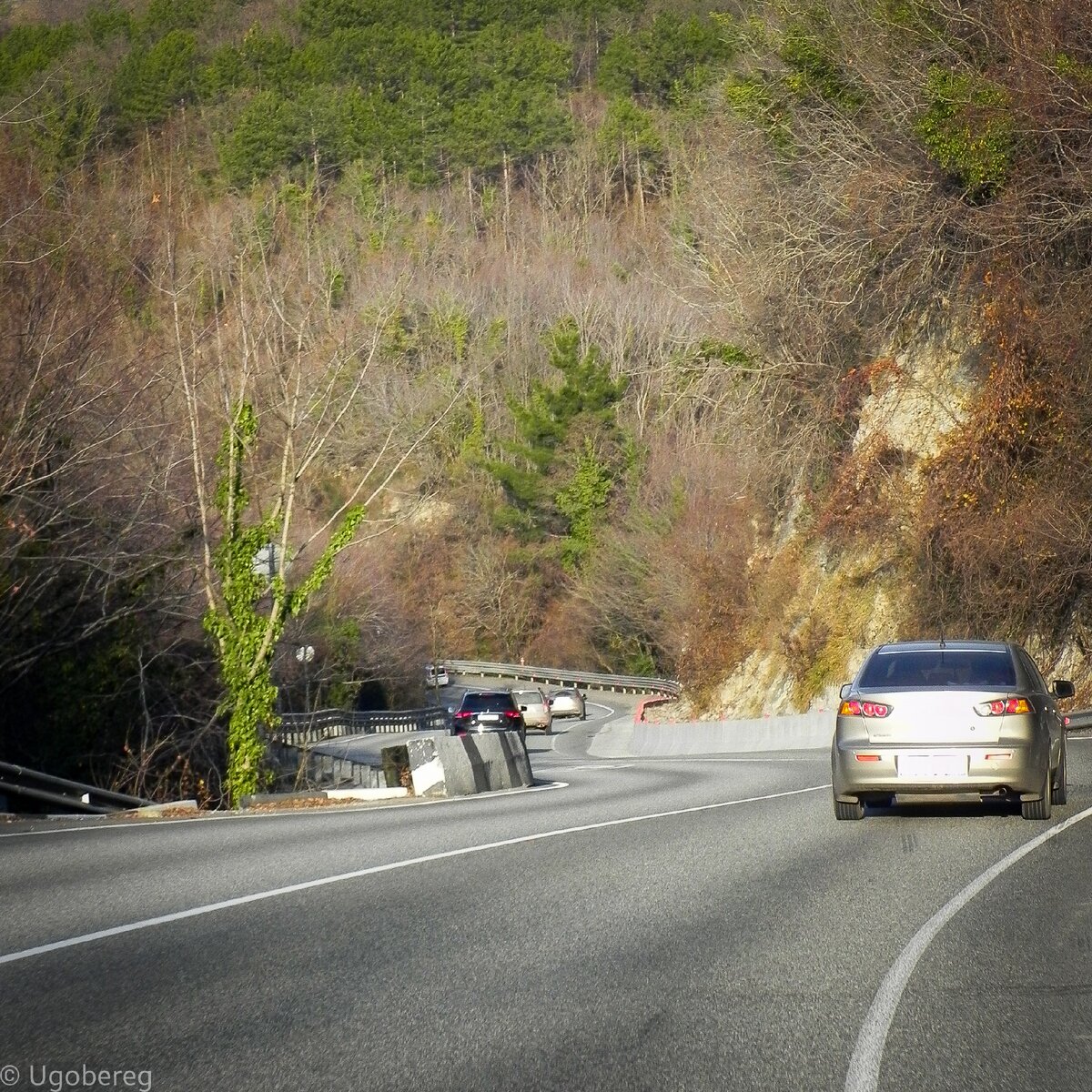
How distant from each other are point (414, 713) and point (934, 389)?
26.7 metres

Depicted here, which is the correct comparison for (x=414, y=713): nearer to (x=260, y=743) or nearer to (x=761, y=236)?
(x=761, y=236)

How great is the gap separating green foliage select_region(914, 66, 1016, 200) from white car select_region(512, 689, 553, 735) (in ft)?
92.1

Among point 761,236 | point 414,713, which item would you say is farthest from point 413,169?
point 761,236

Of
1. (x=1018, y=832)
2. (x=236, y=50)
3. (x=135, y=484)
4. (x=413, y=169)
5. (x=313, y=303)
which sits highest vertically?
(x=236, y=50)

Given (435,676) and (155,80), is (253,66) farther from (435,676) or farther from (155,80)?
(435,676)

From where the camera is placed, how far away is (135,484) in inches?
1225

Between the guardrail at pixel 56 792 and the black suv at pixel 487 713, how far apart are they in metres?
18.7

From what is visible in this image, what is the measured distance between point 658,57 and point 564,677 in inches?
1565

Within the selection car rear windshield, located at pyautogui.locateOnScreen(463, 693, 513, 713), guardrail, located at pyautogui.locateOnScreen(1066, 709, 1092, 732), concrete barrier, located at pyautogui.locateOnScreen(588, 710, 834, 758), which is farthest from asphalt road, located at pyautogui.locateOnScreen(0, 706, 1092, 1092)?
car rear windshield, located at pyautogui.locateOnScreen(463, 693, 513, 713)

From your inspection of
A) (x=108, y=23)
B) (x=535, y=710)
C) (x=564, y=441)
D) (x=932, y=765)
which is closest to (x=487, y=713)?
(x=535, y=710)

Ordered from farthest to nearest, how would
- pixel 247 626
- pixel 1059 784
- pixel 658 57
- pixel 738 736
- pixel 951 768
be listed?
1. pixel 658 57
2. pixel 738 736
3. pixel 247 626
4. pixel 1059 784
5. pixel 951 768

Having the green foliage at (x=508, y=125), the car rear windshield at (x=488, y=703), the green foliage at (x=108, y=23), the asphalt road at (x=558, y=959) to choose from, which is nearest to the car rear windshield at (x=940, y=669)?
the asphalt road at (x=558, y=959)

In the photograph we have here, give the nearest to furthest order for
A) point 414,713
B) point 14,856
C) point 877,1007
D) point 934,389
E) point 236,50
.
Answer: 1. point 877,1007
2. point 14,856
3. point 934,389
4. point 414,713
5. point 236,50

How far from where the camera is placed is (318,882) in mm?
10594
